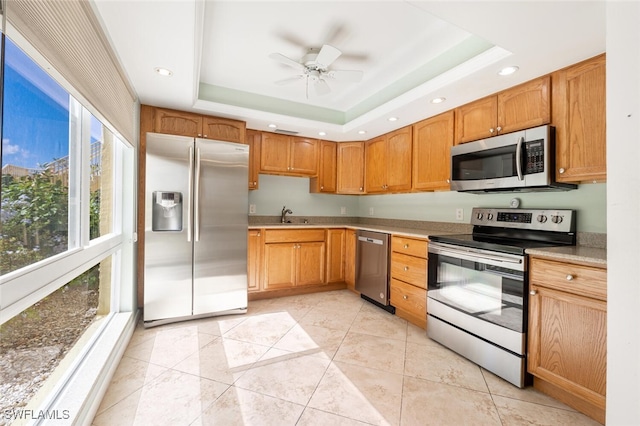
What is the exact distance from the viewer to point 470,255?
6.89 ft

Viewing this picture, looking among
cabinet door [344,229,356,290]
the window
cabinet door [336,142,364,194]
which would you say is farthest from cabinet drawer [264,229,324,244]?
the window

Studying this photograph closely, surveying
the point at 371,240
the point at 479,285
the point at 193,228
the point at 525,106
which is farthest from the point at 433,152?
the point at 193,228

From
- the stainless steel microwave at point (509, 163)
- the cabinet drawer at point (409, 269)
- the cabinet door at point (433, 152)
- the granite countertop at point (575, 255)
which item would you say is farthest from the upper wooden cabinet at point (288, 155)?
the granite countertop at point (575, 255)

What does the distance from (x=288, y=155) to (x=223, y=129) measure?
92 cm

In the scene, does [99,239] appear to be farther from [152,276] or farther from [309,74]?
[309,74]

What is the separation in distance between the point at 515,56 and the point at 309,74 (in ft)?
4.86

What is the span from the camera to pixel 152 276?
8.60 feet

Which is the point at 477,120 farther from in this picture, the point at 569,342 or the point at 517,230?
the point at 569,342

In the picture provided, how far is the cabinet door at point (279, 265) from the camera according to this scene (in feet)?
11.1

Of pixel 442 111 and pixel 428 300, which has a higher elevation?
pixel 442 111

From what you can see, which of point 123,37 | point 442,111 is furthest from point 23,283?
point 442,111

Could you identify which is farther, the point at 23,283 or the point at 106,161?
the point at 106,161

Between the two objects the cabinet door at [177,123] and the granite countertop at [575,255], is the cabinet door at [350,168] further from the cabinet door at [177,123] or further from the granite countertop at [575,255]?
the granite countertop at [575,255]

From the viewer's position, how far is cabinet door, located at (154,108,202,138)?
111 inches
